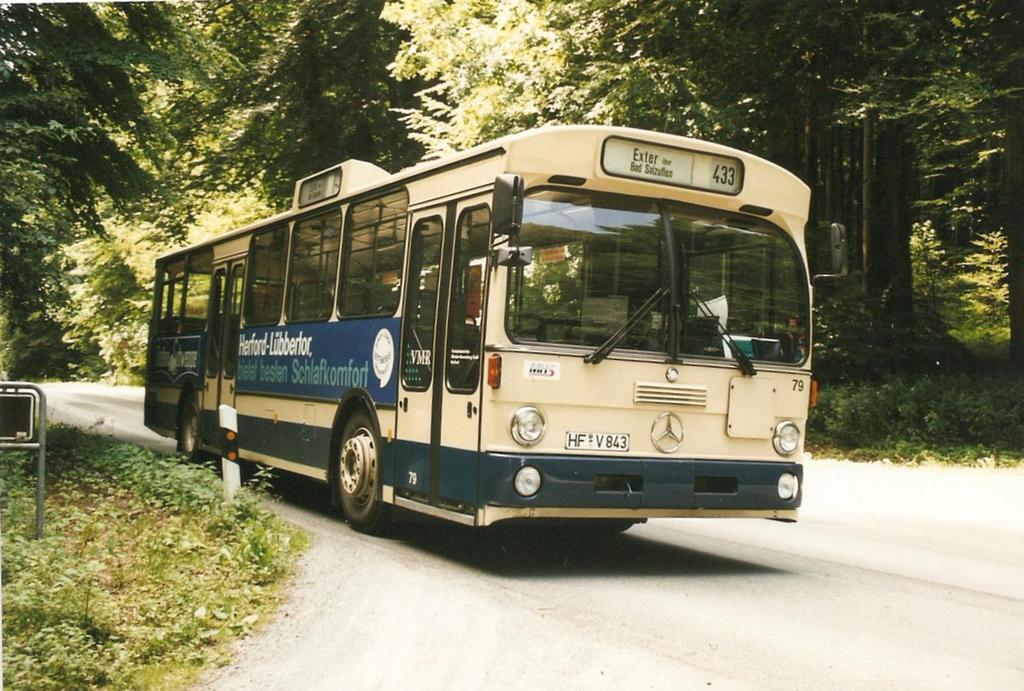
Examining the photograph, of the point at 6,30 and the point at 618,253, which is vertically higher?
→ the point at 6,30

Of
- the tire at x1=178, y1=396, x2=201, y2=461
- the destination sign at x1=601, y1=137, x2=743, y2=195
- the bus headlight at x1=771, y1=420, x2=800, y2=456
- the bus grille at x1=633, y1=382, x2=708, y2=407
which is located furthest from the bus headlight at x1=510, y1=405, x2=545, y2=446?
the tire at x1=178, y1=396, x2=201, y2=461

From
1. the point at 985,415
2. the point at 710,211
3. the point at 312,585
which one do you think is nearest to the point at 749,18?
the point at 985,415

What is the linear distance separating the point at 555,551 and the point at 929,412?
10974mm

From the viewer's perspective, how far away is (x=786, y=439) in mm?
8977

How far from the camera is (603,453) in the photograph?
8.23m

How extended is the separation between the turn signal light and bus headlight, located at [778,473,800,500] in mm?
2444

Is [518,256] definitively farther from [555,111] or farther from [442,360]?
[555,111]

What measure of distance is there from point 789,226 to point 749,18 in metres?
12.0

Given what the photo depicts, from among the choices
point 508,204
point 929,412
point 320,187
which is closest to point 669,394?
point 508,204

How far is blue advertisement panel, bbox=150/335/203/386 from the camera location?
16.1 m

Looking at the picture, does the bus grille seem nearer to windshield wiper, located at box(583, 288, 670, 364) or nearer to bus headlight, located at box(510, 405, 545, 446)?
windshield wiper, located at box(583, 288, 670, 364)

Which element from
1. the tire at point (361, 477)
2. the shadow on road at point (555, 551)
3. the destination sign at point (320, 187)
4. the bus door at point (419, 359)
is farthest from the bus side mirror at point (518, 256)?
the destination sign at point (320, 187)

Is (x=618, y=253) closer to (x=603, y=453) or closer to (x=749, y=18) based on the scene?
(x=603, y=453)

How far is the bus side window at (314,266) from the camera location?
1155 cm
